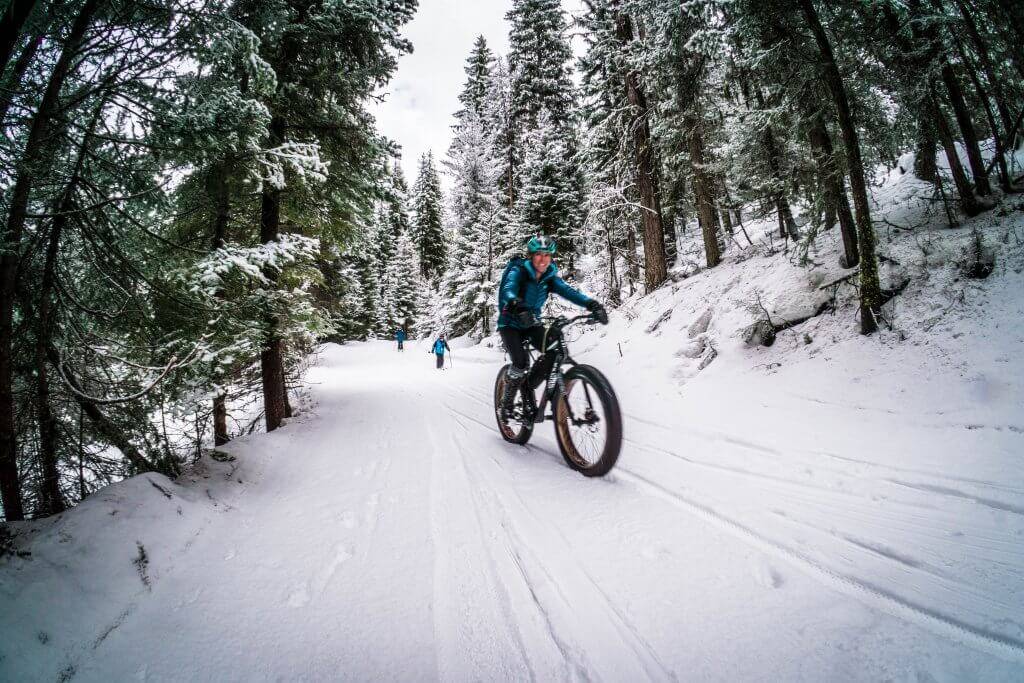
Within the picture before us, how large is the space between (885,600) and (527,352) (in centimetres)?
357

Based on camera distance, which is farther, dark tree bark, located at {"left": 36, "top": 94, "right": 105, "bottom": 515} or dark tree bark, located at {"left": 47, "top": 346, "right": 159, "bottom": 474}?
dark tree bark, located at {"left": 47, "top": 346, "right": 159, "bottom": 474}

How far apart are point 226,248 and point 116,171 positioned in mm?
1672

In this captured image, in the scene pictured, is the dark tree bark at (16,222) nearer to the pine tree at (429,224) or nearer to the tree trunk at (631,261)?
the tree trunk at (631,261)

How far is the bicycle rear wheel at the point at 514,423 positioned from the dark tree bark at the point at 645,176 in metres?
9.79

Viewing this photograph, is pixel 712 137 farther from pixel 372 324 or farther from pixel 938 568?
pixel 372 324

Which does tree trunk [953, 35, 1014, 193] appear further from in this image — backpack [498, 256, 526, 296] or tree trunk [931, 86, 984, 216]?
backpack [498, 256, 526, 296]

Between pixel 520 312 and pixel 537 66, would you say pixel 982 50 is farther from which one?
pixel 537 66

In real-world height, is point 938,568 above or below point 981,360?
below

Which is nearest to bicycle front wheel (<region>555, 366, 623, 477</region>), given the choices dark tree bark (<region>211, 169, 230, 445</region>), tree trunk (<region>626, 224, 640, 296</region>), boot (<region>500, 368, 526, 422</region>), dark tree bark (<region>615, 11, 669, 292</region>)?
boot (<region>500, 368, 526, 422</region>)

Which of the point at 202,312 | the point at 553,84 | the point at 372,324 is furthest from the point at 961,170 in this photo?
the point at 372,324

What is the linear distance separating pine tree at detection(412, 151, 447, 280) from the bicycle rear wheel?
119 ft

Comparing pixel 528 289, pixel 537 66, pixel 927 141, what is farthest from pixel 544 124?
pixel 528 289

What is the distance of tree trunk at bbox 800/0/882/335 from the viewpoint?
18.9 feet

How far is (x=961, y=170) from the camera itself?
265 inches
